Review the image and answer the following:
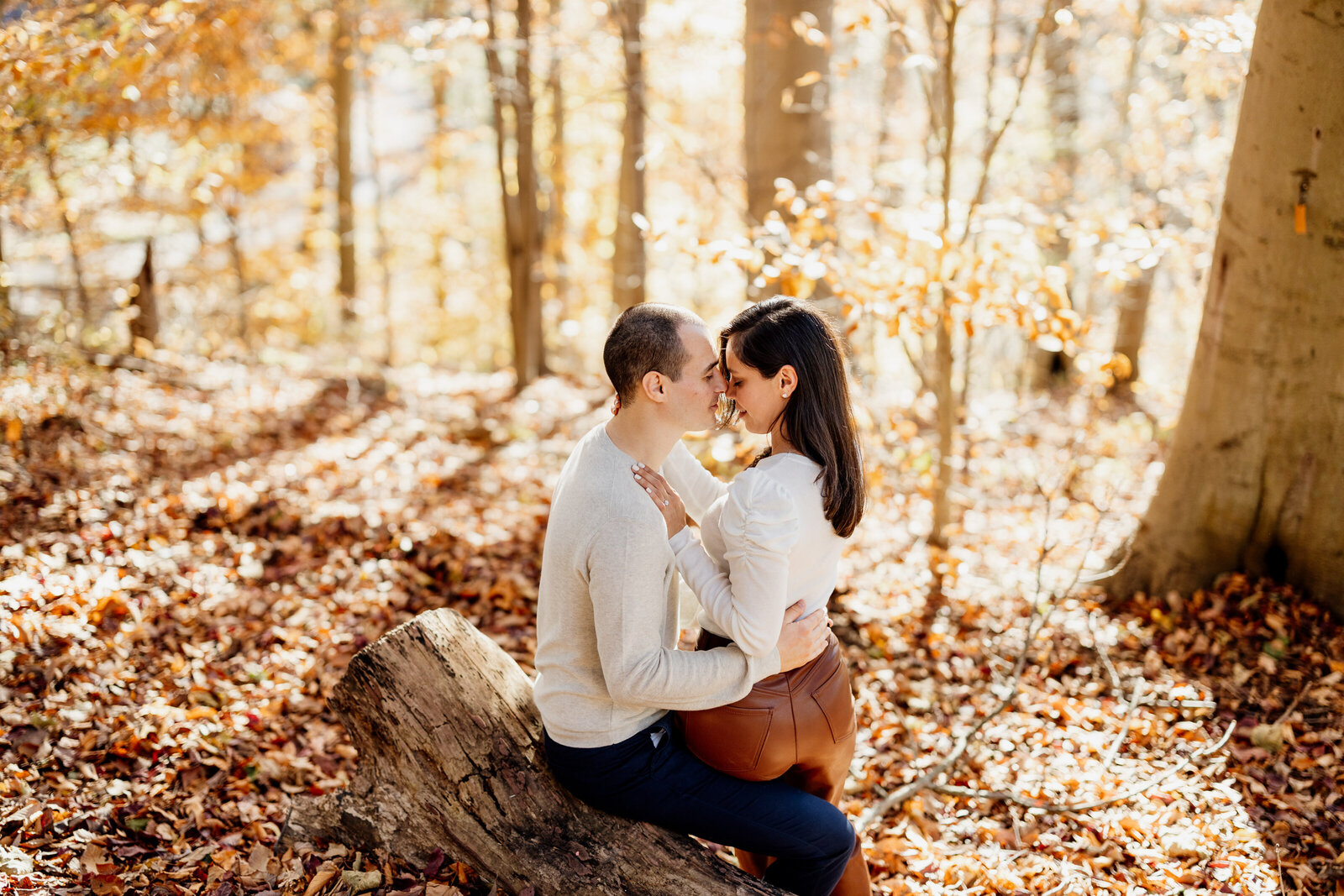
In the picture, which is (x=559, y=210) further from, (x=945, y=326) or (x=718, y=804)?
(x=718, y=804)

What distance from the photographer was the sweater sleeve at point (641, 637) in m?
2.41

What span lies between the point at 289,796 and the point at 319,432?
5.40m

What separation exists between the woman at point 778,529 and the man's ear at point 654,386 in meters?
0.21

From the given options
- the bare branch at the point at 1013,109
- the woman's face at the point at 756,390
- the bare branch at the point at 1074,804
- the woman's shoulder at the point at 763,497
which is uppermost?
the bare branch at the point at 1013,109

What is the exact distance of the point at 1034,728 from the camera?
14.0 ft

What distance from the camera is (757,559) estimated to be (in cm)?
237

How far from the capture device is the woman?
2.40 metres

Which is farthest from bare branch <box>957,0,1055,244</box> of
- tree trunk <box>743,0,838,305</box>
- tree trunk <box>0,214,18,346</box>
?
tree trunk <box>0,214,18,346</box>

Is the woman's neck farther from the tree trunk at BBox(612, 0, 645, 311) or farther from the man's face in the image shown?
the tree trunk at BBox(612, 0, 645, 311)

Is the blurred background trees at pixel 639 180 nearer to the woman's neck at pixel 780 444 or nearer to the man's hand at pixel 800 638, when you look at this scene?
the woman's neck at pixel 780 444

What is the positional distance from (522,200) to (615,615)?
8644 mm

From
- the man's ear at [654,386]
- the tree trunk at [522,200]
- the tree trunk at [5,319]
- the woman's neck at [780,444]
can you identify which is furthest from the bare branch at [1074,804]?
the tree trunk at [522,200]

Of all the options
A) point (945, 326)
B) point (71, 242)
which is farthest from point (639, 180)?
point (71, 242)

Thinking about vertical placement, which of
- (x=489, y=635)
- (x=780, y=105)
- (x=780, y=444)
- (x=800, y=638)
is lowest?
(x=489, y=635)
